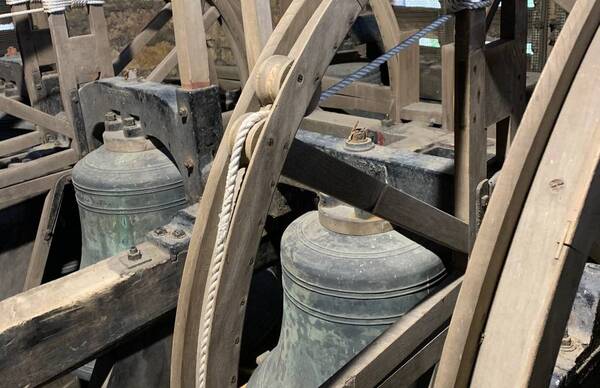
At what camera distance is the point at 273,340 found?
287 centimetres

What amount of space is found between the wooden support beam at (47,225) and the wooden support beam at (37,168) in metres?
0.06

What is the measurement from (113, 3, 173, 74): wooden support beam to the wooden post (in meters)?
2.43

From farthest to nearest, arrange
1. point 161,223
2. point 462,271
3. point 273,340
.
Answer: point 273,340
point 161,223
point 462,271

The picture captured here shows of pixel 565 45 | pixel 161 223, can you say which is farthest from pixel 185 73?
pixel 565 45

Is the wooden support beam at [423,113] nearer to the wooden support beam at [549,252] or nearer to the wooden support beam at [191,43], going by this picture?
the wooden support beam at [191,43]

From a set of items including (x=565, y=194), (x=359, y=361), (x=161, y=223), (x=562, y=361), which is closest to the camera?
(x=565, y=194)

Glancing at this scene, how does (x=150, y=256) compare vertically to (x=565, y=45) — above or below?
below

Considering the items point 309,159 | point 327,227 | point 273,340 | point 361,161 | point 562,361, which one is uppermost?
point 309,159

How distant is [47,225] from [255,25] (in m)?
1.78

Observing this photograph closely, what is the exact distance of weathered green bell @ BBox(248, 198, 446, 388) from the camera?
166 centimetres

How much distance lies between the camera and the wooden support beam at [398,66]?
321 centimetres

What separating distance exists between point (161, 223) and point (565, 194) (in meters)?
1.75

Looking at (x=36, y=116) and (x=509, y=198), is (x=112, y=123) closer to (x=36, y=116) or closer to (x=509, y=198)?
(x=36, y=116)

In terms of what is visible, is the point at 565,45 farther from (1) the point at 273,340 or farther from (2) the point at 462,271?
(1) the point at 273,340
